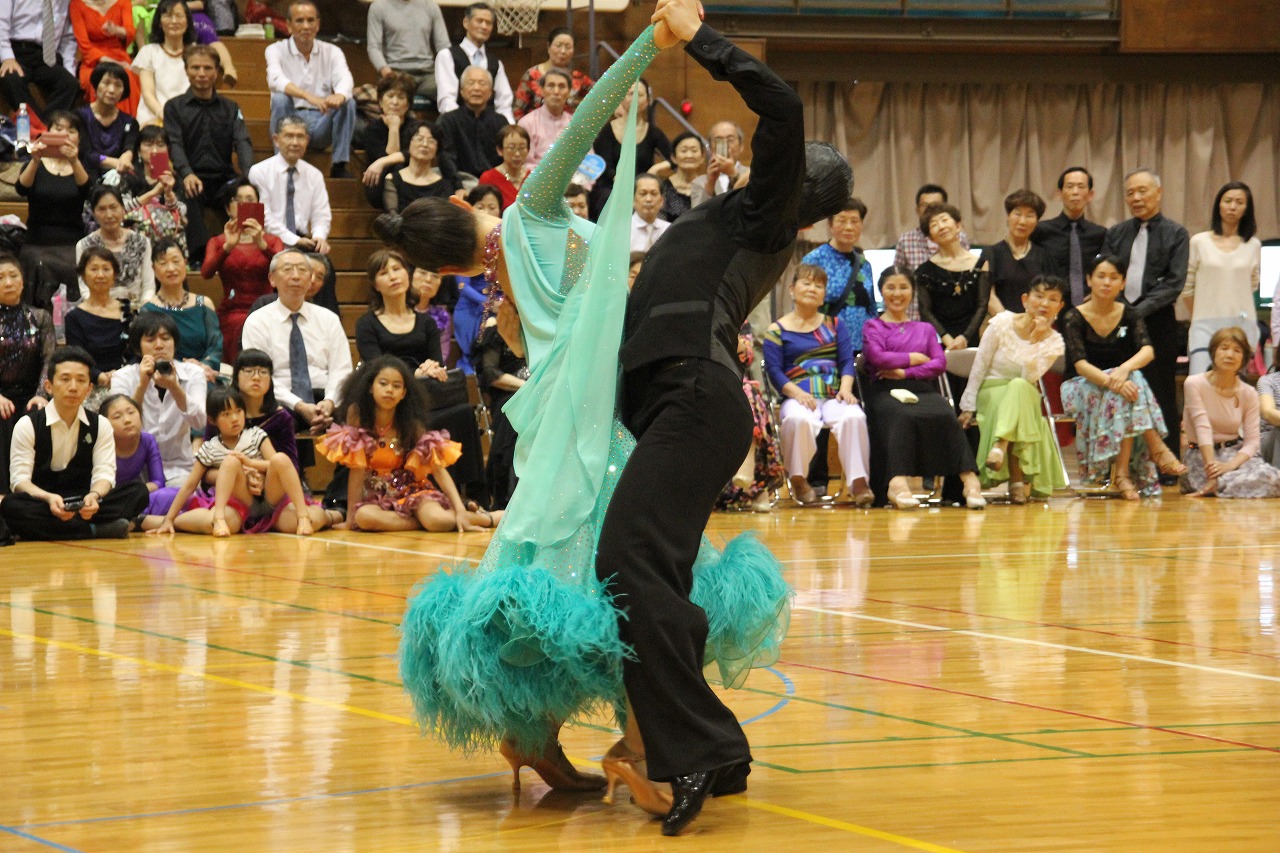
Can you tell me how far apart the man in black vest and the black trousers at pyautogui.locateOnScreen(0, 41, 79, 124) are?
8437mm

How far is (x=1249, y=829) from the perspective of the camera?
2.57 metres

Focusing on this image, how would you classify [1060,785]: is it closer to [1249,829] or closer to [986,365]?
[1249,829]

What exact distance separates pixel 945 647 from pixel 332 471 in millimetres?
6323

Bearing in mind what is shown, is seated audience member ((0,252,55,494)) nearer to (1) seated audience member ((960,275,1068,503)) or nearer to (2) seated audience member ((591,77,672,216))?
(2) seated audience member ((591,77,672,216))

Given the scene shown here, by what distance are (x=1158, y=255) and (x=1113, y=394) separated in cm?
112

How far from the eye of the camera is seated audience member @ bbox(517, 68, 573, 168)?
420 inches

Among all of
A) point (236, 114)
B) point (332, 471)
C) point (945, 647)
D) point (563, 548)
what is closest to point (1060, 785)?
point (563, 548)

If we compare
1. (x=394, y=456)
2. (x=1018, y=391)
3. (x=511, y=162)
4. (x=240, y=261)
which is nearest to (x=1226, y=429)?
(x=1018, y=391)

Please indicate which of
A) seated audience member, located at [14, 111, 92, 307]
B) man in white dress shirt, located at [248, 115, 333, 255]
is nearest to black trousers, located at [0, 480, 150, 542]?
seated audience member, located at [14, 111, 92, 307]

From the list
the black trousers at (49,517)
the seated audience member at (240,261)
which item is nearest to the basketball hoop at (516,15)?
the seated audience member at (240,261)

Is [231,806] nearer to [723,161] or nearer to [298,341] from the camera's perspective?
[298,341]

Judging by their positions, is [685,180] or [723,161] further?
[685,180]

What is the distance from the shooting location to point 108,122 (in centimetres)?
991

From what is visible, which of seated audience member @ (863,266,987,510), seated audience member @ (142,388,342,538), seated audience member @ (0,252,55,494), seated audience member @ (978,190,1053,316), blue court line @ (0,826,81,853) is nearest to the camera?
blue court line @ (0,826,81,853)
